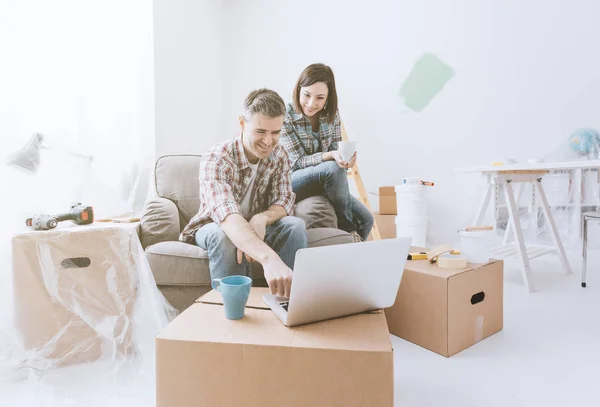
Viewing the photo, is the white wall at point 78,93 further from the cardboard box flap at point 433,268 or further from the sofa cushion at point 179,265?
the cardboard box flap at point 433,268

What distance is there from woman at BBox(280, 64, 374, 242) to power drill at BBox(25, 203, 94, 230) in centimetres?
83

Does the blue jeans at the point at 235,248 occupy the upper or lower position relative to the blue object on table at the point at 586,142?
lower

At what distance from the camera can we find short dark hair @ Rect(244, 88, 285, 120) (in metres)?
1.24

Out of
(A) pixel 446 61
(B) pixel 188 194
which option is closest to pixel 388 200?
(A) pixel 446 61

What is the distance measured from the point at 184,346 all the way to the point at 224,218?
1.56ft

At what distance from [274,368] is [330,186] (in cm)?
108

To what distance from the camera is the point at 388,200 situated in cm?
313

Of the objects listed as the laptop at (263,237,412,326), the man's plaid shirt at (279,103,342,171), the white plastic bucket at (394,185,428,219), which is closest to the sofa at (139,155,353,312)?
the man's plaid shirt at (279,103,342,171)

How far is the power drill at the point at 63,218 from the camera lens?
4.42 feet

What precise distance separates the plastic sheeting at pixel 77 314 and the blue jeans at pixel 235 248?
0.26 m

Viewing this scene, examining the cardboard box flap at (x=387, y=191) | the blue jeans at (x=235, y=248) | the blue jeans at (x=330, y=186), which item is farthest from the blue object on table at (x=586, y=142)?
the blue jeans at (x=235, y=248)

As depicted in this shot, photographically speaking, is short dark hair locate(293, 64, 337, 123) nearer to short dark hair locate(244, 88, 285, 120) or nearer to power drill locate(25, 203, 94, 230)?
short dark hair locate(244, 88, 285, 120)

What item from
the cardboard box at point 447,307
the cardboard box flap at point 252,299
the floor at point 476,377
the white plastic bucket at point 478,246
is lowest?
the floor at point 476,377

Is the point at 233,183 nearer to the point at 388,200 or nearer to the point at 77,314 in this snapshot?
the point at 77,314
